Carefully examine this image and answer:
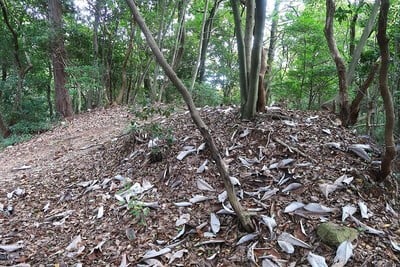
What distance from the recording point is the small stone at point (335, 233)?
2041 mm

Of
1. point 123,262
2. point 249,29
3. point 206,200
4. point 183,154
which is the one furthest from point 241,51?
point 123,262

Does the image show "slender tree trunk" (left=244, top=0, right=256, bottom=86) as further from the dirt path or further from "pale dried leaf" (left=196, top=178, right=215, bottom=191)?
the dirt path

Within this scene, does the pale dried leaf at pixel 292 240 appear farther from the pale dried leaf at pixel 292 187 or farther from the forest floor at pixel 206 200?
the pale dried leaf at pixel 292 187

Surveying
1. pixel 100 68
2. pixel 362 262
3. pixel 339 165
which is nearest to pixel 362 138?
pixel 339 165

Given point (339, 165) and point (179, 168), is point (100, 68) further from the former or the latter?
point (339, 165)

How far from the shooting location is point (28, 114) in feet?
25.1

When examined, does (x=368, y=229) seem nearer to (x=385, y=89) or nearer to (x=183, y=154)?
(x=385, y=89)

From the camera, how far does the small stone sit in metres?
2.04

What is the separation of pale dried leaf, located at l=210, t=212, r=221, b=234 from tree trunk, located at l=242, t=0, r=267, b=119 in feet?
4.91

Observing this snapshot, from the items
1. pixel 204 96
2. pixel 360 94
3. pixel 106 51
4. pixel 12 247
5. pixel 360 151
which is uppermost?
pixel 106 51

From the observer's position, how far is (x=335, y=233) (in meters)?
2.07

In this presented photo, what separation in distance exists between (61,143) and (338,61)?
460 cm

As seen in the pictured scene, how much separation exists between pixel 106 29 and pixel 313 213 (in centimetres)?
709

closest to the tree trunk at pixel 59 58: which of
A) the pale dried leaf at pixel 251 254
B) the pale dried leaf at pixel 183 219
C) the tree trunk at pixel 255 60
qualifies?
the tree trunk at pixel 255 60
